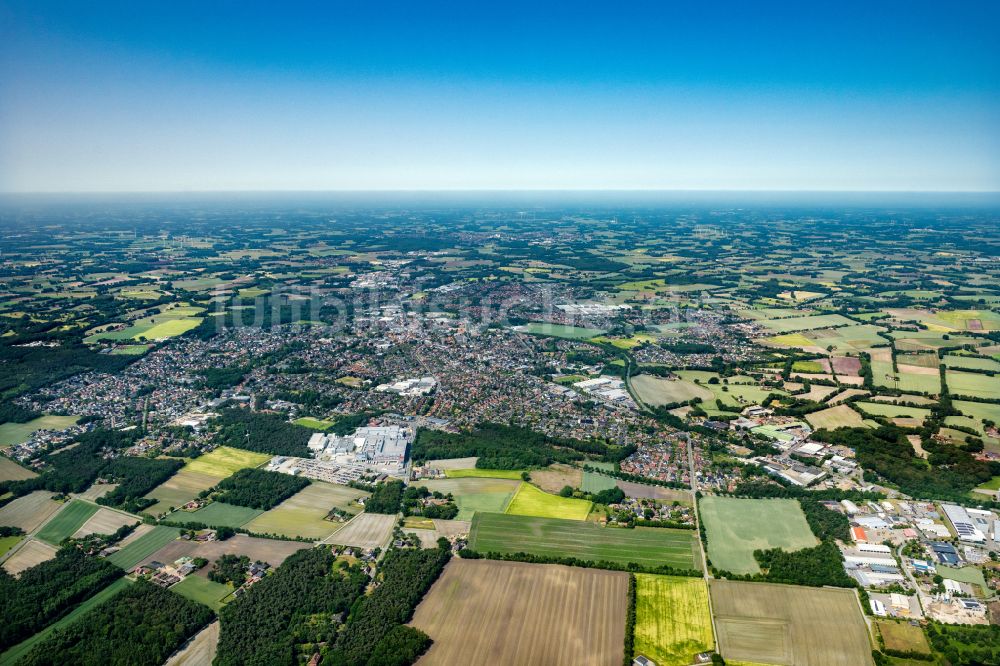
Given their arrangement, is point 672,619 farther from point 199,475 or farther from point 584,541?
point 199,475

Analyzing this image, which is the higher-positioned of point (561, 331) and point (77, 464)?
point (561, 331)

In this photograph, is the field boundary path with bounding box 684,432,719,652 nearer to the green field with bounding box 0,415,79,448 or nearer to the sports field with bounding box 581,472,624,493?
the sports field with bounding box 581,472,624,493

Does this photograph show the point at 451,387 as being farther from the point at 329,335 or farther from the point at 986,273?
the point at 986,273

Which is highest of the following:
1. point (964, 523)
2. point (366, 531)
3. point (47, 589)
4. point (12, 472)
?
point (964, 523)

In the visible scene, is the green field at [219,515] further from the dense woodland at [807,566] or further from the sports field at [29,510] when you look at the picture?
the dense woodland at [807,566]

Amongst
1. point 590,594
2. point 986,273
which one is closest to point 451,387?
point 590,594

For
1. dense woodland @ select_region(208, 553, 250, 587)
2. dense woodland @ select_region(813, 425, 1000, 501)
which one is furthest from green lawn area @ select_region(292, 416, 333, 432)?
dense woodland @ select_region(813, 425, 1000, 501)

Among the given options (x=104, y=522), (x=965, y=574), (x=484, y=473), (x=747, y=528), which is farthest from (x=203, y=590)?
(x=965, y=574)

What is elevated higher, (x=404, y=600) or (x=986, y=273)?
(x=986, y=273)
